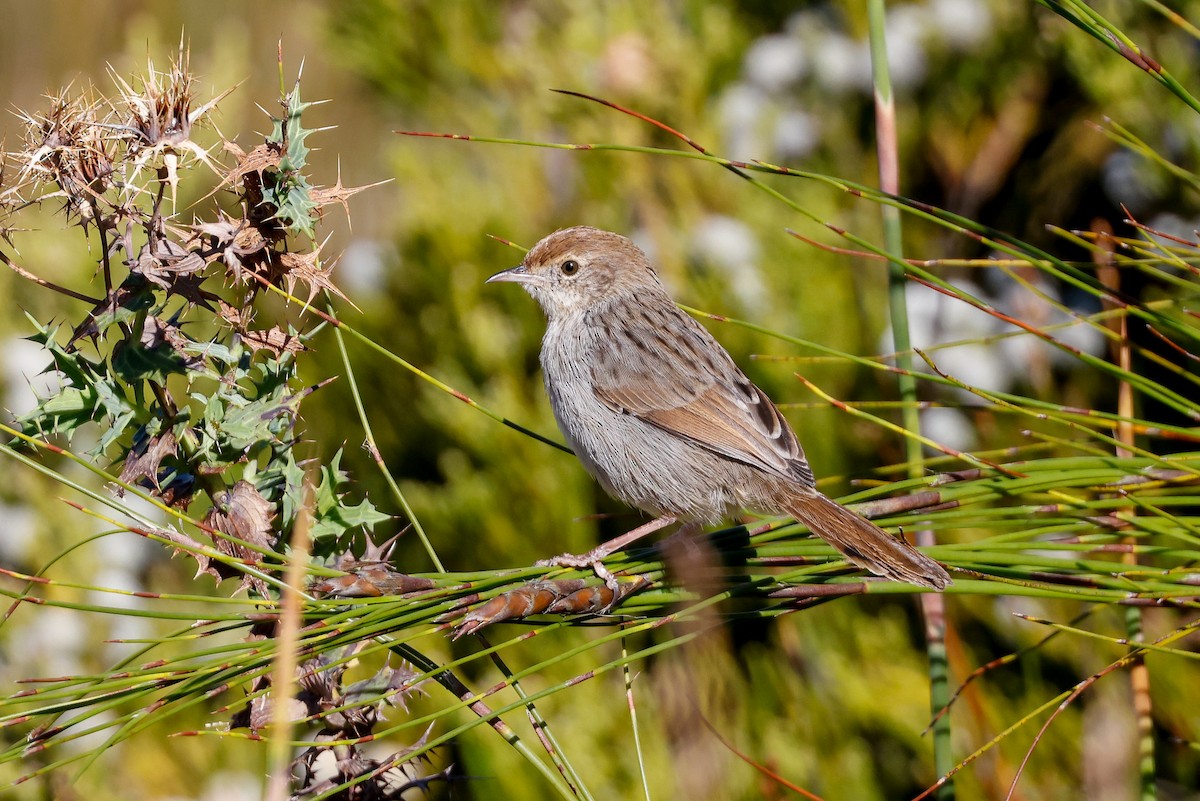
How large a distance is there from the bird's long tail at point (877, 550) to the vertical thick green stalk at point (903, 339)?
0.17 m

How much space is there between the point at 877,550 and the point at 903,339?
0.53m

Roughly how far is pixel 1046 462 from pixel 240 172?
1.45 m

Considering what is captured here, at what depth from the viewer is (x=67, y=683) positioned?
157 centimetres

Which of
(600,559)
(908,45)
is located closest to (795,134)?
(908,45)

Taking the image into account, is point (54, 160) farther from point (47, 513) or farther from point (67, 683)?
point (47, 513)

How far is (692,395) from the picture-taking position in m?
3.44

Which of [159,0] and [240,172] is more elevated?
[159,0]

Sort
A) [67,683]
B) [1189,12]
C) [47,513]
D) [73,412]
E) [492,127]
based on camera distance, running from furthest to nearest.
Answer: [492,127]
[47,513]
[1189,12]
[73,412]
[67,683]

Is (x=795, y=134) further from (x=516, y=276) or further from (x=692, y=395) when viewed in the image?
(x=692, y=395)

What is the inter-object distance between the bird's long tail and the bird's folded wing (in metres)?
0.97

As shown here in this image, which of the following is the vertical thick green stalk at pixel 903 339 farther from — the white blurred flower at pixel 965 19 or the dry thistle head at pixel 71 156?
the white blurred flower at pixel 965 19

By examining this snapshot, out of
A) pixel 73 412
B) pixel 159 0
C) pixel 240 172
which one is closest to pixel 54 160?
pixel 240 172

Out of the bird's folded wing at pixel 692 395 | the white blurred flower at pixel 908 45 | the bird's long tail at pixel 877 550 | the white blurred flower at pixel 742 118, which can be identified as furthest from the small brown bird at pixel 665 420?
the white blurred flower at pixel 908 45

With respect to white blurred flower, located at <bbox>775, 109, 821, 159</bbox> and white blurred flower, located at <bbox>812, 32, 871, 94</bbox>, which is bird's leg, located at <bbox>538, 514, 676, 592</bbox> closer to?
white blurred flower, located at <bbox>775, 109, 821, 159</bbox>
